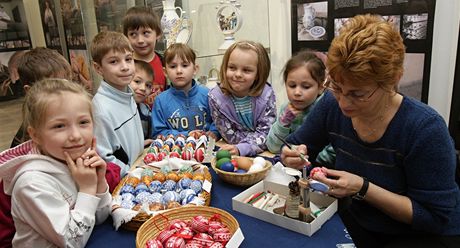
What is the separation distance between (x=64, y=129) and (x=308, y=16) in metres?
2.55

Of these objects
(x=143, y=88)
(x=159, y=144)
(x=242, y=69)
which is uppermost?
(x=242, y=69)

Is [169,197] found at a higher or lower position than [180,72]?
lower

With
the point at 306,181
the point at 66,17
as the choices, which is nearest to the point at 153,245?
the point at 306,181

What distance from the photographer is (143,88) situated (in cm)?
239

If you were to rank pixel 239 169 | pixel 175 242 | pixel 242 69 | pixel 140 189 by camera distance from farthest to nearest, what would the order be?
pixel 242 69 < pixel 239 169 < pixel 140 189 < pixel 175 242

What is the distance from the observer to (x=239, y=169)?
65.2 inches

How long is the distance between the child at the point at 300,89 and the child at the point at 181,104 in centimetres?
52

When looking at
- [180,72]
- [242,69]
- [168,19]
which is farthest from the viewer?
[168,19]

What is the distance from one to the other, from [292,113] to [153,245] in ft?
3.64

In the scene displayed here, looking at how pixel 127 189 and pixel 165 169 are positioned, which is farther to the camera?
pixel 165 169

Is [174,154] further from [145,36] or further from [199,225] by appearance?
[145,36]

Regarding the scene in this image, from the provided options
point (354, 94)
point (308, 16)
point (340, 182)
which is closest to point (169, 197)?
point (340, 182)

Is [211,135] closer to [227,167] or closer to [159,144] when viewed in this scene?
[159,144]

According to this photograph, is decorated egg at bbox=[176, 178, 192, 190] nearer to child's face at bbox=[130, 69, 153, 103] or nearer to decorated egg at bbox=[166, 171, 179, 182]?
decorated egg at bbox=[166, 171, 179, 182]
